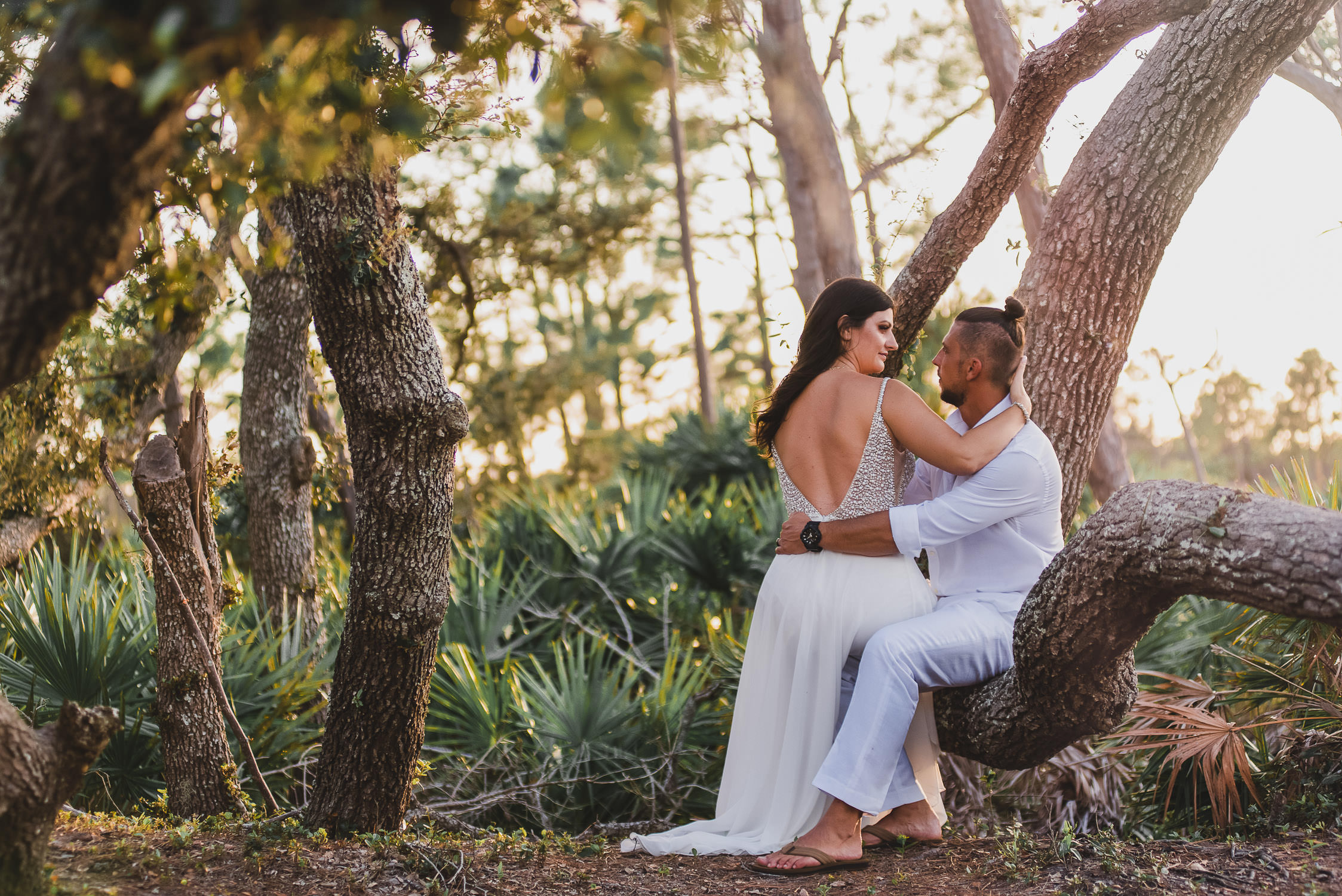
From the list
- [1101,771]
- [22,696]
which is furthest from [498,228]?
[1101,771]

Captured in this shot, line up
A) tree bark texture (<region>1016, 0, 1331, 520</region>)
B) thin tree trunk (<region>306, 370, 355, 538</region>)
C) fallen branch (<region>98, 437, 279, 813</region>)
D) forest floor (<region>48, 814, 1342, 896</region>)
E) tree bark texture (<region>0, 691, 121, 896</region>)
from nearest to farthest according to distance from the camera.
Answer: tree bark texture (<region>0, 691, 121, 896</region>) → forest floor (<region>48, 814, 1342, 896</region>) → fallen branch (<region>98, 437, 279, 813</region>) → tree bark texture (<region>1016, 0, 1331, 520</region>) → thin tree trunk (<region>306, 370, 355, 538</region>)

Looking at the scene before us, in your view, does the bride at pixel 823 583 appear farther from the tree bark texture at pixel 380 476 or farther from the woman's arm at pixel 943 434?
the tree bark texture at pixel 380 476

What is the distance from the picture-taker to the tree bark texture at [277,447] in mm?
6816

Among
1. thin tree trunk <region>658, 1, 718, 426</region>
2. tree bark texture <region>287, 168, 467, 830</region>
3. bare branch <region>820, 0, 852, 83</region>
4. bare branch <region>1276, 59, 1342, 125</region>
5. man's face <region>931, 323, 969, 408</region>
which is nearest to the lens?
tree bark texture <region>287, 168, 467, 830</region>

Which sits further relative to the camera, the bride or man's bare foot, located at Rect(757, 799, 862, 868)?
the bride

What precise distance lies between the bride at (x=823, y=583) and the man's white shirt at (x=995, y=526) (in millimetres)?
81

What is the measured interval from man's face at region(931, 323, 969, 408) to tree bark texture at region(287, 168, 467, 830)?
1854 mm

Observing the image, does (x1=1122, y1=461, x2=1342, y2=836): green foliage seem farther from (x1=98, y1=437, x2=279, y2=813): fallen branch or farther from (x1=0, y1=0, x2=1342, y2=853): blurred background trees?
(x1=98, y1=437, x2=279, y2=813): fallen branch

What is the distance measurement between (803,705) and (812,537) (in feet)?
2.03

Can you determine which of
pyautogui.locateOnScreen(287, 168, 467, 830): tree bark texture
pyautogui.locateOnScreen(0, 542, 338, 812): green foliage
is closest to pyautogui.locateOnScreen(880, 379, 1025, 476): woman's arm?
pyautogui.locateOnScreen(287, 168, 467, 830): tree bark texture

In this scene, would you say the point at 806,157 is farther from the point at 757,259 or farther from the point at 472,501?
the point at 757,259

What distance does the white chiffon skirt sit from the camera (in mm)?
3760

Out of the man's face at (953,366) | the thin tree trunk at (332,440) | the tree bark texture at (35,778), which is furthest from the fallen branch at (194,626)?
the thin tree trunk at (332,440)

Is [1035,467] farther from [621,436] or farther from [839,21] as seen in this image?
[621,436]
